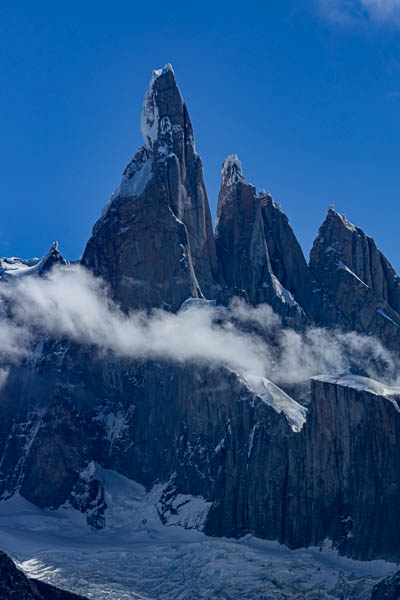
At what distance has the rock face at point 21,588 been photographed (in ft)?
502

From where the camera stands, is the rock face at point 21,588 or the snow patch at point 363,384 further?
the snow patch at point 363,384

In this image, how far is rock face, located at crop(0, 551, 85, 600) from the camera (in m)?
153

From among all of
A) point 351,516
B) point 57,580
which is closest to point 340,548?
point 351,516

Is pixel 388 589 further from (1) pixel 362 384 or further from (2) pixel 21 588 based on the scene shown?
(2) pixel 21 588

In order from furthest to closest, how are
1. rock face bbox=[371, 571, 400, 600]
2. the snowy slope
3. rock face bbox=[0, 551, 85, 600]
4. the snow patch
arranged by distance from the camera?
the snow patch, the snowy slope, rock face bbox=[371, 571, 400, 600], rock face bbox=[0, 551, 85, 600]

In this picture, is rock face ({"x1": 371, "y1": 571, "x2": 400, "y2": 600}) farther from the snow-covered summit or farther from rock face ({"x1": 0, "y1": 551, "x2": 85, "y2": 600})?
rock face ({"x1": 0, "y1": 551, "x2": 85, "y2": 600})

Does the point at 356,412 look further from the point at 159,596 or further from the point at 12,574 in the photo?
the point at 12,574

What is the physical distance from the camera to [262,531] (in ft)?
648

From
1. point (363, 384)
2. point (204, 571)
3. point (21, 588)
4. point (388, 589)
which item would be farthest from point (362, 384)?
point (21, 588)

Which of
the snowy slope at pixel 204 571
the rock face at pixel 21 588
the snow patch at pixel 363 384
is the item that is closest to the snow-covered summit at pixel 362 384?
the snow patch at pixel 363 384

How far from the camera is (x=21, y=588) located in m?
156

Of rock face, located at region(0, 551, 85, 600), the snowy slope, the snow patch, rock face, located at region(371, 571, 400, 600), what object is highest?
the snow patch

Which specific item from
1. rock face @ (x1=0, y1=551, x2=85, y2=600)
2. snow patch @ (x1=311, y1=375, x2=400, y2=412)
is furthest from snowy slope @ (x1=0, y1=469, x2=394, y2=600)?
snow patch @ (x1=311, y1=375, x2=400, y2=412)

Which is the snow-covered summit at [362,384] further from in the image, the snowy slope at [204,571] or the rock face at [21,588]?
the rock face at [21,588]
